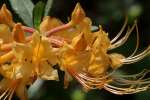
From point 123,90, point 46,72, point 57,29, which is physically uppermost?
point 57,29

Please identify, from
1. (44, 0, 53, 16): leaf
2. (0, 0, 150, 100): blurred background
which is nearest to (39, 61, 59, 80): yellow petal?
(44, 0, 53, 16): leaf

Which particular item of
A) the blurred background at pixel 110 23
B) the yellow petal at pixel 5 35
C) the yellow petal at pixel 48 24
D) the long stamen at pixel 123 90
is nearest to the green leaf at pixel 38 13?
the yellow petal at pixel 48 24

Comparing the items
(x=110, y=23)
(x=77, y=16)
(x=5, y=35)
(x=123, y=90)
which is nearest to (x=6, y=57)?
(x=5, y=35)

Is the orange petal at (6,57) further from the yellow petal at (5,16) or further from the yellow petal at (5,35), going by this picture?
the yellow petal at (5,16)

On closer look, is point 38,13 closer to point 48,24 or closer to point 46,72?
point 48,24

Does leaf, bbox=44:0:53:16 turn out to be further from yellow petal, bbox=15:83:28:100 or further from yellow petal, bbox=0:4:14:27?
yellow petal, bbox=15:83:28:100

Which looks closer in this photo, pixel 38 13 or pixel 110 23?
pixel 38 13

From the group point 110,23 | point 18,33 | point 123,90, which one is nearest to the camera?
point 18,33
